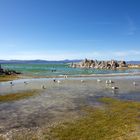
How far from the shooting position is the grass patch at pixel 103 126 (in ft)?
74.3

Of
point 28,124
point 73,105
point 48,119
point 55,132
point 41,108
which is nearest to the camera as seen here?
point 55,132

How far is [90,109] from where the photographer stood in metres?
34.5

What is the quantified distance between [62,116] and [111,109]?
25.6 ft

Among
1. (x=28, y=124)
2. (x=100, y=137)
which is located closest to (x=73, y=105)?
(x=28, y=124)

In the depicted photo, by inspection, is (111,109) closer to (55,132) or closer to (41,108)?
(41,108)

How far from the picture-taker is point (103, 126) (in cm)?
2566

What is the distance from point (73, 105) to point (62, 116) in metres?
7.40

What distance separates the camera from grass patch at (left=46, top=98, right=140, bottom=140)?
2266 cm

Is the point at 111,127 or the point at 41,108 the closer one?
the point at 111,127

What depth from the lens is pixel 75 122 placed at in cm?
2750

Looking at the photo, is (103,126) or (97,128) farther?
(103,126)

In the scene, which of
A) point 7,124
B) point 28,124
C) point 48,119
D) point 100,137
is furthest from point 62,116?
point 100,137

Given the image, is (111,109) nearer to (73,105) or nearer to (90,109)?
(90,109)

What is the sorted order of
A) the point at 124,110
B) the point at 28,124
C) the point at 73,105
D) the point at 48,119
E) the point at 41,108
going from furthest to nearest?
the point at 73,105 < the point at 41,108 < the point at 124,110 < the point at 48,119 < the point at 28,124
